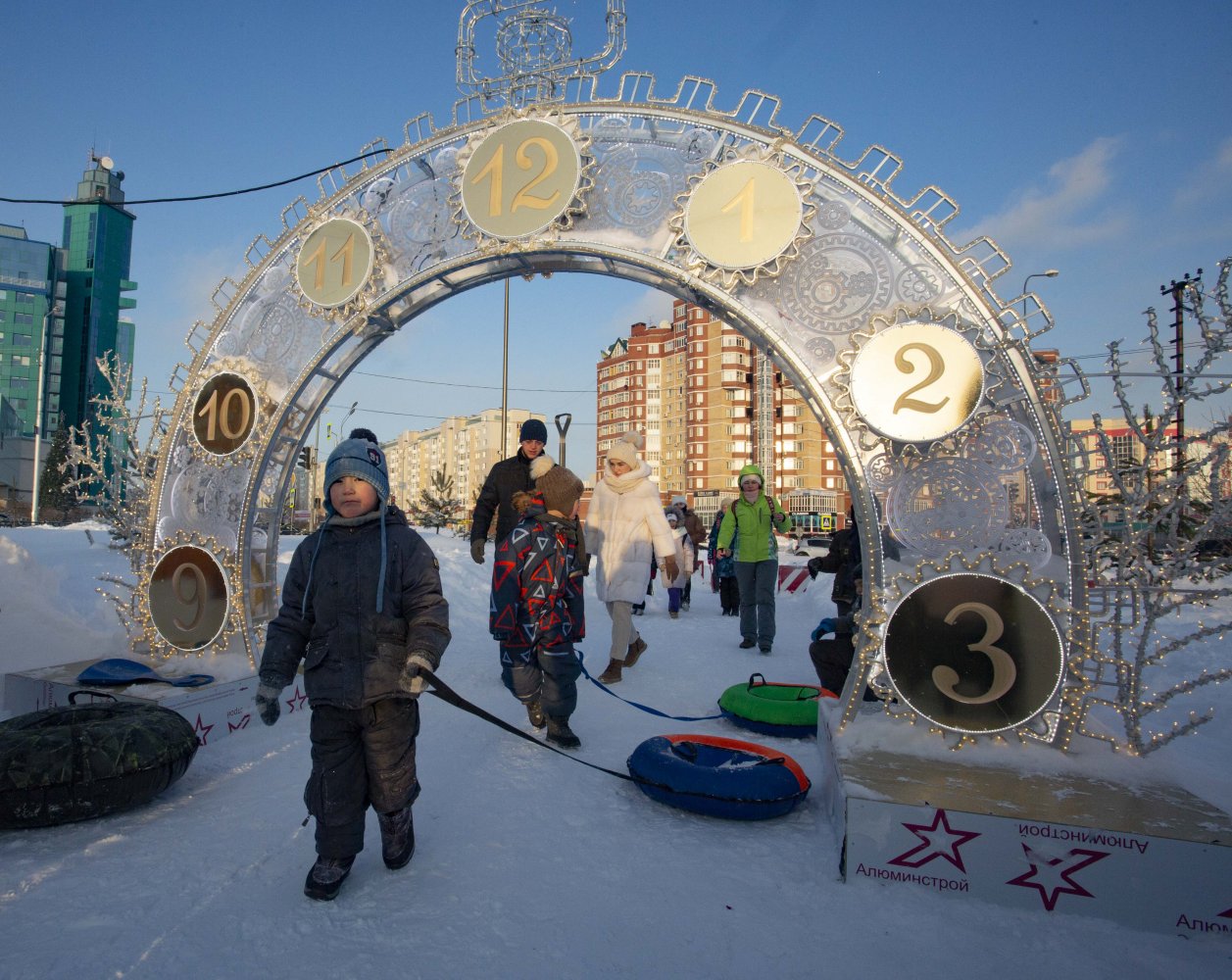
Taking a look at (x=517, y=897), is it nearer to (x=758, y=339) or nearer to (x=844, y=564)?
(x=758, y=339)

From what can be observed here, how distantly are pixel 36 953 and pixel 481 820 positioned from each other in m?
1.49

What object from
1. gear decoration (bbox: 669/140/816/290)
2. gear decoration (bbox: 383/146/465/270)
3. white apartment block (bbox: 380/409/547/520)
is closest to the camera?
gear decoration (bbox: 669/140/816/290)

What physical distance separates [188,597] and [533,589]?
2970 mm

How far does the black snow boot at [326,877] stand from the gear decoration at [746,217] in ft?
10.8

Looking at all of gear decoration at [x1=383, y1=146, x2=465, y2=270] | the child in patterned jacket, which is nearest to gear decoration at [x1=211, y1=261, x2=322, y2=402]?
gear decoration at [x1=383, y1=146, x2=465, y2=270]

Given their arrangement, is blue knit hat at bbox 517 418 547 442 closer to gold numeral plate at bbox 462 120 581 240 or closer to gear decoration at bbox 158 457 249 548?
gold numeral plate at bbox 462 120 581 240

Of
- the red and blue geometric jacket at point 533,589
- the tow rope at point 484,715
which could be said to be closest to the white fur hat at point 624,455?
the red and blue geometric jacket at point 533,589

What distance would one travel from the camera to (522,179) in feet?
14.9

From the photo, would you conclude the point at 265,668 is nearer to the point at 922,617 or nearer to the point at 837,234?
the point at 922,617

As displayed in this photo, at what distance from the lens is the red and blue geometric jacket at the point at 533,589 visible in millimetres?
4133

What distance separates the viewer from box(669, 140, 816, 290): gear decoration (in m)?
3.92

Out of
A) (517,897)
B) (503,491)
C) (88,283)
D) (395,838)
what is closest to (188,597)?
(503,491)

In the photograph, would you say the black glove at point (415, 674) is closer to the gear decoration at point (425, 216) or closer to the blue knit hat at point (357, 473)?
the blue knit hat at point (357, 473)

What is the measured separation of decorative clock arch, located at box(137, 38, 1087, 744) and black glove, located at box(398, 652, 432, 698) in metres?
2.15
